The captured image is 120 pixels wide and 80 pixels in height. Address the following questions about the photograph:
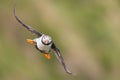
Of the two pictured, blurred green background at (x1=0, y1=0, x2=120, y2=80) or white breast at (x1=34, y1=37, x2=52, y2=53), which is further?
blurred green background at (x1=0, y1=0, x2=120, y2=80)

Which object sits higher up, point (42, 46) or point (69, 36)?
point (42, 46)

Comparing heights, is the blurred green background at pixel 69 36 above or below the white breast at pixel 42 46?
below

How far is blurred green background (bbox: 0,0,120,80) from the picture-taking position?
5.43 metres

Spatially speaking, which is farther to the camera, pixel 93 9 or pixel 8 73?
pixel 93 9

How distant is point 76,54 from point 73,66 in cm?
11

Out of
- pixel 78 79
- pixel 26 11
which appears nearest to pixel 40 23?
pixel 26 11

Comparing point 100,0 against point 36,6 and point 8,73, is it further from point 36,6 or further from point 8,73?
point 8,73

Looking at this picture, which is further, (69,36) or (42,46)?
(69,36)

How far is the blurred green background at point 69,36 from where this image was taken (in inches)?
214

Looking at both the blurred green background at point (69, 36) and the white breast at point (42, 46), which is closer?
the white breast at point (42, 46)

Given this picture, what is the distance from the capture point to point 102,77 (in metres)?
5.64

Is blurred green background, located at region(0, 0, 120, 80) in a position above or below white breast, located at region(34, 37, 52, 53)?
below

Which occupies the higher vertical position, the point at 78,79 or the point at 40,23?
the point at 40,23

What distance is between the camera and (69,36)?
18.6 ft
